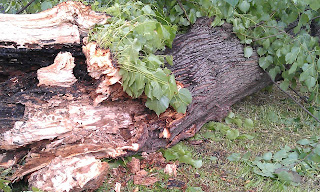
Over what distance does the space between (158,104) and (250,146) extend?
3.08ft

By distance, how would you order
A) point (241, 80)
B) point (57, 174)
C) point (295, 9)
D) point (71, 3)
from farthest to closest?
1. point (241, 80)
2. point (295, 9)
3. point (71, 3)
4. point (57, 174)

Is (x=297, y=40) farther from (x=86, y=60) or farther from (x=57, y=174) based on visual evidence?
(x=57, y=174)

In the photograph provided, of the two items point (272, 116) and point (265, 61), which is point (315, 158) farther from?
point (265, 61)

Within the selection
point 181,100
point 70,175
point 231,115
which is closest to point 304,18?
point 231,115

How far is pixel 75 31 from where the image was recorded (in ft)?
6.36

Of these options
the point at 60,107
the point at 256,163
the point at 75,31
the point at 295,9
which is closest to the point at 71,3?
the point at 75,31

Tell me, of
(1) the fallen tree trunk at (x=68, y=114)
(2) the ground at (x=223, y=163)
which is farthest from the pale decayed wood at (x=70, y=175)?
(2) the ground at (x=223, y=163)

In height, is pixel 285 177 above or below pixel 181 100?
below

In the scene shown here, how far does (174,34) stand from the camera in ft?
7.84

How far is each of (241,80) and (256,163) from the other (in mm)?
951

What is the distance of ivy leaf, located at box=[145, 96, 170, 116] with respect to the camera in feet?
6.73

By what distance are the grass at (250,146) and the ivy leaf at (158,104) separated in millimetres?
432

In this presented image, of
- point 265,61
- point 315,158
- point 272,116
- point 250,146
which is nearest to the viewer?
point 315,158

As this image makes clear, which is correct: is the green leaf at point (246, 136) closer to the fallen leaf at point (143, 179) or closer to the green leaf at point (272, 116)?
the green leaf at point (272, 116)
